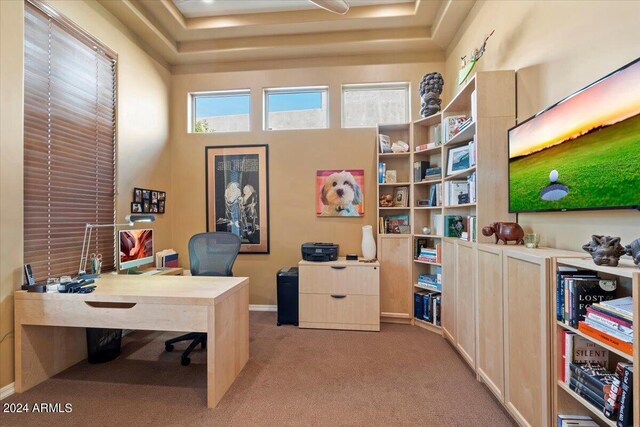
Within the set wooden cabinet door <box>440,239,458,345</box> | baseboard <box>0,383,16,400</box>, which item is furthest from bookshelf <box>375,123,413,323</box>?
baseboard <box>0,383,16,400</box>

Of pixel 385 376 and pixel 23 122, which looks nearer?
pixel 23 122

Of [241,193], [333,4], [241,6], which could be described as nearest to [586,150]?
[333,4]

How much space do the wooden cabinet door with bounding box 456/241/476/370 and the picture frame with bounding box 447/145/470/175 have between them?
28.4 inches

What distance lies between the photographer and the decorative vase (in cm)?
330

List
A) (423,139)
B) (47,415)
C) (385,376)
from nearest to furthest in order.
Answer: (47,415) → (385,376) → (423,139)

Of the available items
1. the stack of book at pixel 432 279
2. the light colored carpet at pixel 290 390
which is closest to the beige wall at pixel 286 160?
the stack of book at pixel 432 279

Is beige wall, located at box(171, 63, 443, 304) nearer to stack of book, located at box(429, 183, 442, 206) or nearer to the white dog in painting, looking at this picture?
the white dog in painting

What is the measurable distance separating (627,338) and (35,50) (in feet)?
12.8

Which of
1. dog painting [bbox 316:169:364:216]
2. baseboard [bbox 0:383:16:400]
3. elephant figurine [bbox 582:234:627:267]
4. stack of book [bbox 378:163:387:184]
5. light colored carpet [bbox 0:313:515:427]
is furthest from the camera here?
dog painting [bbox 316:169:364:216]

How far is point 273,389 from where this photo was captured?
6.57ft

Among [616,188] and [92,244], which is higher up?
[616,188]

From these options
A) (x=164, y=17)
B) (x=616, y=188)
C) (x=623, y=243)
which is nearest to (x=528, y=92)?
(x=616, y=188)

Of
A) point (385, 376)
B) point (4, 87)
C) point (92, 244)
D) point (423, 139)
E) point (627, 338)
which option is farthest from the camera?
point (423, 139)

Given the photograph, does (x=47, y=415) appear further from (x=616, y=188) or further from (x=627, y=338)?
(x=616, y=188)
